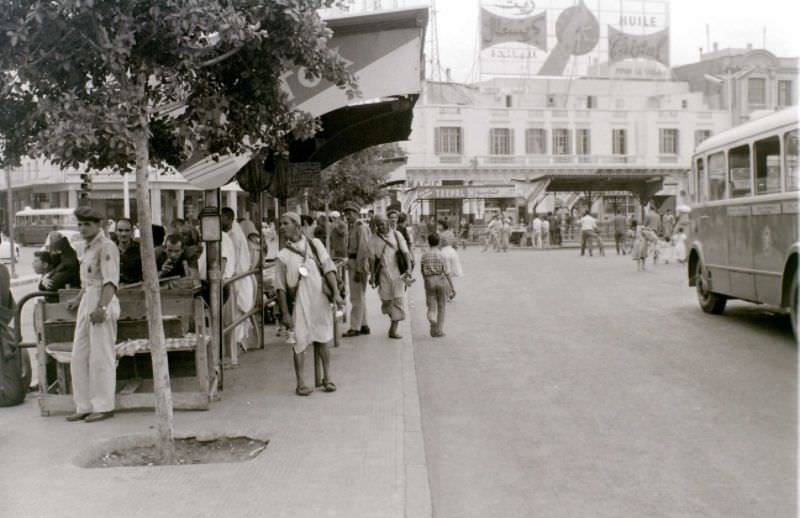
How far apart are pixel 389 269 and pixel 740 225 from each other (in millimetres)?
4981

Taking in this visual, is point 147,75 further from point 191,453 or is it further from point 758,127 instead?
point 758,127

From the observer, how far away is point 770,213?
1083 cm

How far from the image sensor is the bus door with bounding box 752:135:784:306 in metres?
10.5

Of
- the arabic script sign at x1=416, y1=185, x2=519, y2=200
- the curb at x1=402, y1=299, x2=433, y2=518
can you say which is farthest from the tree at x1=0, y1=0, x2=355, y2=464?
the arabic script sign at x1=416, y1=185, x2=519, y2=200

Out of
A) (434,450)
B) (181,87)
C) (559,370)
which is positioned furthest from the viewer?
(559,370)

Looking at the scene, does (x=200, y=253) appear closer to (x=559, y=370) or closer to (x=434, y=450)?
(x=559, y=370)

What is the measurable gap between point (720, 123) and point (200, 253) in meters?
55.1

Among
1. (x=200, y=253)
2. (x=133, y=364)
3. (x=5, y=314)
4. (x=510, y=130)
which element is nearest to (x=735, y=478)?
(x=133, y=364)

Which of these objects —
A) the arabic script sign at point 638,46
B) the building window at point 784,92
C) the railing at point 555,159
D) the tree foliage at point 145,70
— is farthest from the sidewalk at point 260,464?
the building window at point 784,92

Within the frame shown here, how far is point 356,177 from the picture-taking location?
98.9 ft

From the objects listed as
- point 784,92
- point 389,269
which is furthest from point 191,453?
point 784,92

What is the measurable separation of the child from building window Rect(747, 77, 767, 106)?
2155 inches

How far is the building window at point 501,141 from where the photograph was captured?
187 feet

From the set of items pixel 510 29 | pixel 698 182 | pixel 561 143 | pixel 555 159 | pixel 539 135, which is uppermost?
pixel 510 29
